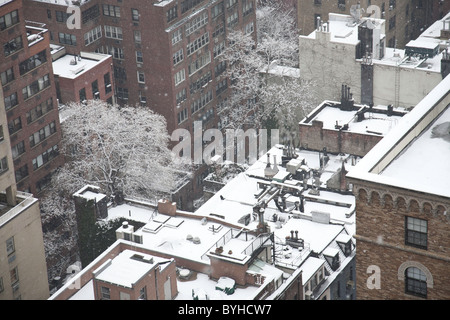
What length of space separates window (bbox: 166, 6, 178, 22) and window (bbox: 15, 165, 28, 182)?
26.9m

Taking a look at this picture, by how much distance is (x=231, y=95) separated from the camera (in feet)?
408

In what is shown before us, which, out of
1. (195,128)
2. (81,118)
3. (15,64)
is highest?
(15,64)

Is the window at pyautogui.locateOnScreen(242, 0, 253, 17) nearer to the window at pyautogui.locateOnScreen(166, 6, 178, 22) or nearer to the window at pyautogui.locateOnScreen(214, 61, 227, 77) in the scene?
the window at pyautogui.locateOnScreen(214, 61, 227, 77)

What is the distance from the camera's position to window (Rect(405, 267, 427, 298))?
46.2m

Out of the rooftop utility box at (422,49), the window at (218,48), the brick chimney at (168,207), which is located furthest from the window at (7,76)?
the rooftop utility box at (422,49)

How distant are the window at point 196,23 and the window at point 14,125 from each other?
92.0 ft

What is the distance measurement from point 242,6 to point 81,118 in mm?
33929

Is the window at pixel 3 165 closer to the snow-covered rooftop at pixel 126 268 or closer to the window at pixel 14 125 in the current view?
the snow-covered rooftop at pixel 126 268

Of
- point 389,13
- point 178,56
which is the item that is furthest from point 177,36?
point 389,13

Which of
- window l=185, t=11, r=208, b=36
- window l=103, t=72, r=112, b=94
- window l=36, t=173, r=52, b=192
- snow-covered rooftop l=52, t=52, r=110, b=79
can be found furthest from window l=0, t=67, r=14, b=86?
window l=185, t=11, r=208, b=36
